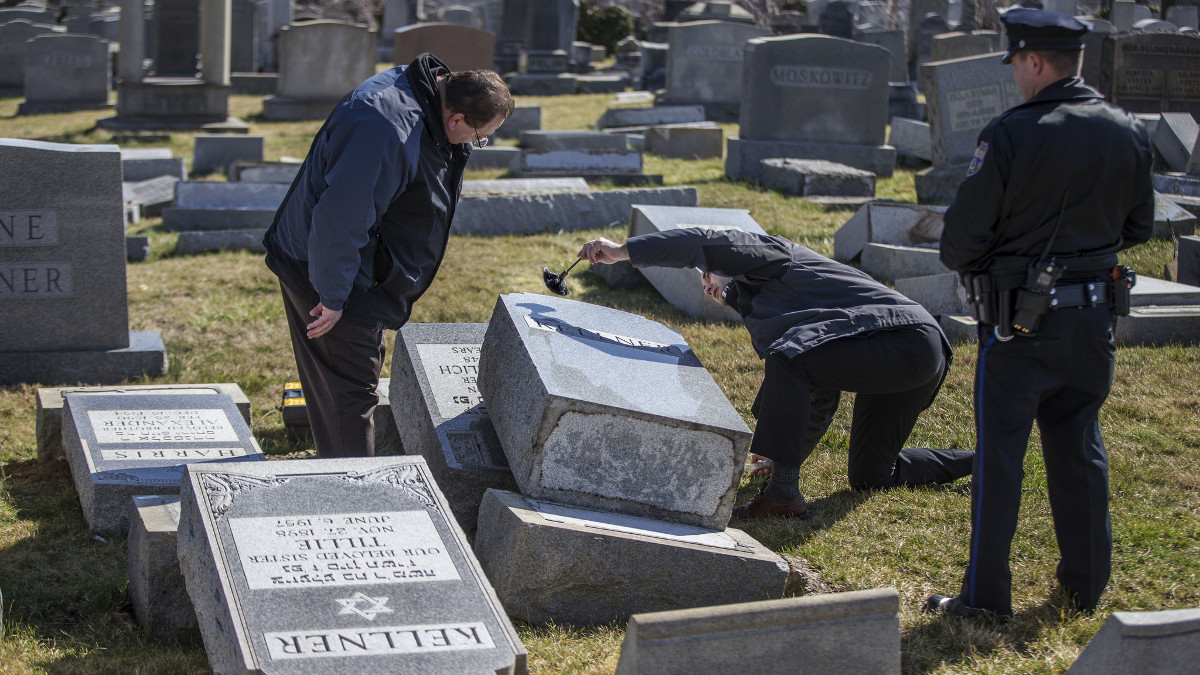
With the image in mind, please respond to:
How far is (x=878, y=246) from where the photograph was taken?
23.7 ft

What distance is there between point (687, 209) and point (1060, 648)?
14.7 ft

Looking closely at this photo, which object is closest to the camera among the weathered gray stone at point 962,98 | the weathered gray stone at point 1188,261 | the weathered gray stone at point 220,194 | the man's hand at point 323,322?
the man's hand at point 323,322

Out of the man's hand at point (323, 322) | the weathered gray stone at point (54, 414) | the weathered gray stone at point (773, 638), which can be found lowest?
the weathered gray stone at point (54, 414)

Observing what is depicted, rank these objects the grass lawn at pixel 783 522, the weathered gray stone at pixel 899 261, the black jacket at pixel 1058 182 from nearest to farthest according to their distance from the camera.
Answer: the black jacket at pixel 1058 182 < the grass lawn at pixel 783 522 < the weathered gray stone at pixel 899 261

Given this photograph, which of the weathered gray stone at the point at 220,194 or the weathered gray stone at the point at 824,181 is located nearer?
the weathered gray stone at the point at 220,194

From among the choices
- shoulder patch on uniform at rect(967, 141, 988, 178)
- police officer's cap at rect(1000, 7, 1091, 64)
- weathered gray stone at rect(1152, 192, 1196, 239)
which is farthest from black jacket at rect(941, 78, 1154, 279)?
weathered gray stone at rect(1152, 192, 1196, 239)

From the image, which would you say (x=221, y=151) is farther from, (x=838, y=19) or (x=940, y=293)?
(x=838, y=19)

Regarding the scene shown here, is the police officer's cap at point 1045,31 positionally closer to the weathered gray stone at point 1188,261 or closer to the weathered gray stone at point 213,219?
the weathered gray stone at point 1188,261

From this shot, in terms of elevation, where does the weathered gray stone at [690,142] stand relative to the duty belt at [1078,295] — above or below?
below

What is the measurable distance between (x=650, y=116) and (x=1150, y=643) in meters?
13.3

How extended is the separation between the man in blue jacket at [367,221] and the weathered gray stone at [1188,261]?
488cm

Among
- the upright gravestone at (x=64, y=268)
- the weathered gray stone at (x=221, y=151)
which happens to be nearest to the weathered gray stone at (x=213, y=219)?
the weathered gray stone at (x=221, y=151)

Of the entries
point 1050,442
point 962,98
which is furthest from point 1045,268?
point 962,98

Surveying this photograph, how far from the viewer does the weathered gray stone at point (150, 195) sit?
392 inches
